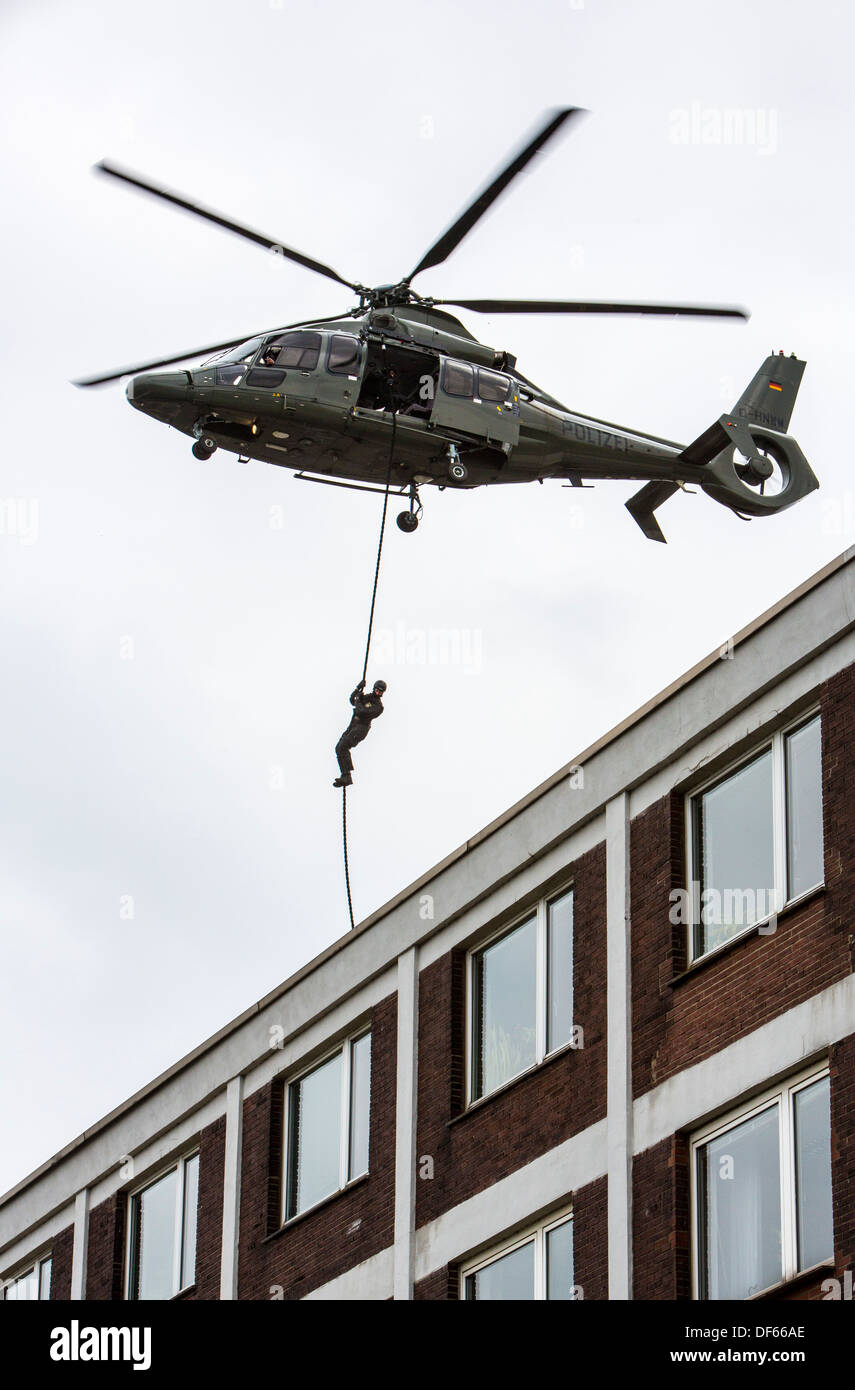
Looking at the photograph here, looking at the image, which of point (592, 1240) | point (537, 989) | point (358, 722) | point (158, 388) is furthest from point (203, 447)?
point (592, 1240)

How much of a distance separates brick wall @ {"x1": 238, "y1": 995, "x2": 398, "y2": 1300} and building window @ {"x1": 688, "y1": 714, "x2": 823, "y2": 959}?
450cm

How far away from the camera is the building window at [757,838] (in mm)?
19422

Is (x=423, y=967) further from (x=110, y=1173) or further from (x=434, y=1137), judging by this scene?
(x=110, y=1173)

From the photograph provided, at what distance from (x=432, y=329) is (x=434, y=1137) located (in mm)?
8906

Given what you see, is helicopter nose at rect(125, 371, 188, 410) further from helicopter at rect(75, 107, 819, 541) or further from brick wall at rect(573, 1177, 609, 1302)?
brick wall at rect(573, 1177, 609, 1302)

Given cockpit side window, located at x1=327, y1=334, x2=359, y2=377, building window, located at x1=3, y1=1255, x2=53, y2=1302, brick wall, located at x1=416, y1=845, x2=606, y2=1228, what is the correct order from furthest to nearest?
building window, located at x1=3, y1=1255, x2=53, y2=1302, cockpit side window, located at x1=327, y1=334, x2=359, y2=377, brick wall, located at x1=416, y1=845, x2=606, y2=1228

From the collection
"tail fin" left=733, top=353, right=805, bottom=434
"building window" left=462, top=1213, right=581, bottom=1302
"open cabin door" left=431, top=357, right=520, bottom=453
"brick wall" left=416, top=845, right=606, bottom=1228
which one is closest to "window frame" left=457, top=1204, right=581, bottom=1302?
"building window" left=462, top=1213, right=581, bottom=1302

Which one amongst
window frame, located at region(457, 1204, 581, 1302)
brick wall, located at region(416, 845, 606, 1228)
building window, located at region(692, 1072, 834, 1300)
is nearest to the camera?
building window, located at region(692, 1072, 834, 1300)

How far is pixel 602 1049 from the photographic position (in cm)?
2086

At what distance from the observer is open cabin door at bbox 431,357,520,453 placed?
Answer: 26.7 meters

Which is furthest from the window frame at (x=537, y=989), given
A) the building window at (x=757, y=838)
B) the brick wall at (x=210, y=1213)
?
the brick wall at (x=210, y=1213)

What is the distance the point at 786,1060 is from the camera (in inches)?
732

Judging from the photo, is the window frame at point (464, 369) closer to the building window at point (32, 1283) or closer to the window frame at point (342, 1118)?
the window frame at point (342, 1118)

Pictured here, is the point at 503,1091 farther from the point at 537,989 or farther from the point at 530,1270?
the point at 530,1270
